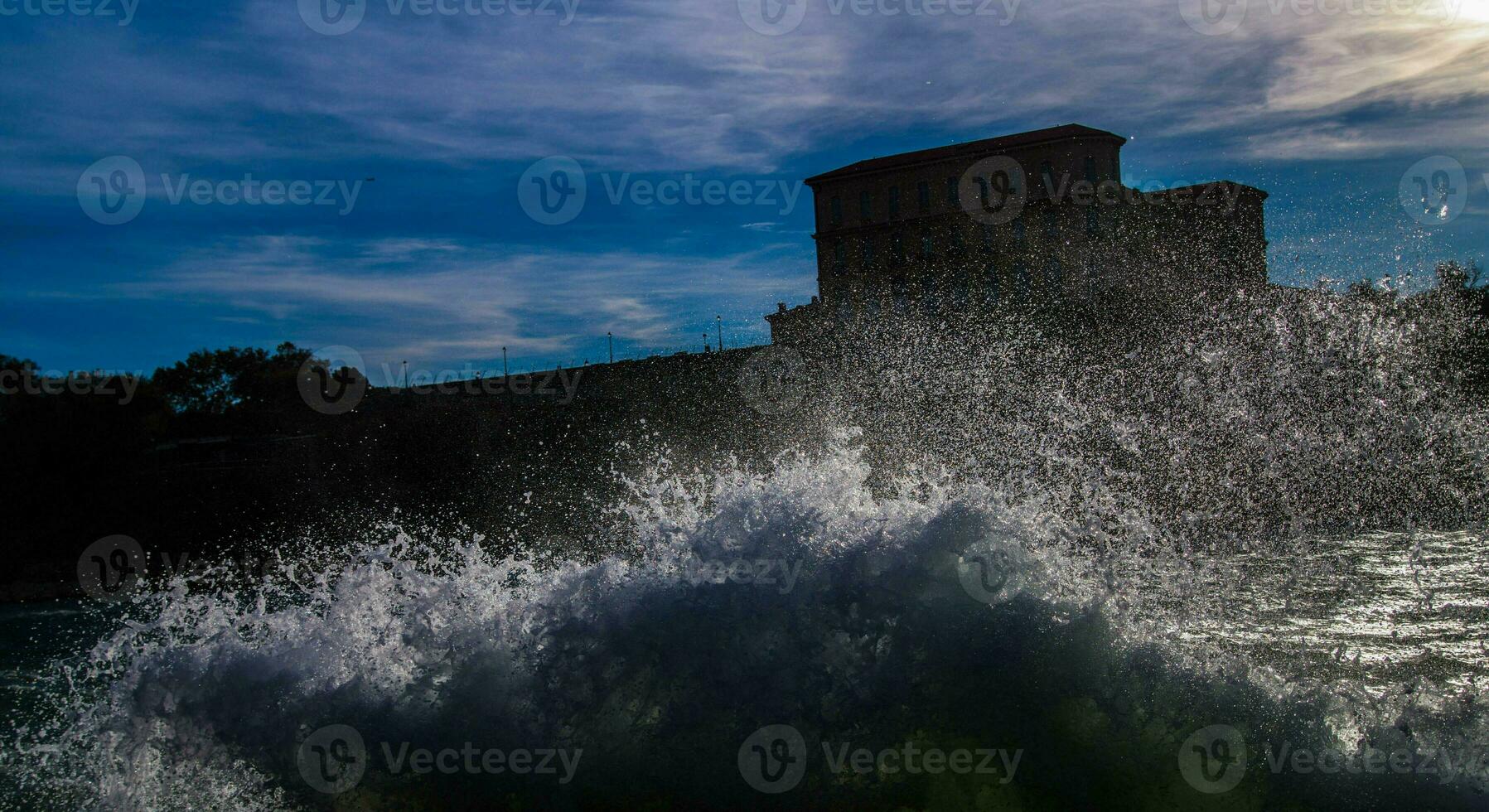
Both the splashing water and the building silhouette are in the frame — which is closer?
the splashing water

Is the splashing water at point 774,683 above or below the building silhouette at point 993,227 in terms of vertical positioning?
below

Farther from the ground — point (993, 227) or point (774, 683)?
point (993, 227)

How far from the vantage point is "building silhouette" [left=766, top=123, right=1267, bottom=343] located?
52125 mm

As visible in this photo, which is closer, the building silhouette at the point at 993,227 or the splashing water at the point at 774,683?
the splashing water at the point at 774,683

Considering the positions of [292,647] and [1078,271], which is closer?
[292,647]

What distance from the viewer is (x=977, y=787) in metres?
7.29

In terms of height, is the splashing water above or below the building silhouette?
below

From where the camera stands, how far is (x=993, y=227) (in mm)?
66750

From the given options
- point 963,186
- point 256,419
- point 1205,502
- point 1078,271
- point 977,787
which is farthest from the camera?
point 256,419

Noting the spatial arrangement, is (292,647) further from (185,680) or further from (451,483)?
(451,483)

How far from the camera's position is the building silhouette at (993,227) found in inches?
2052

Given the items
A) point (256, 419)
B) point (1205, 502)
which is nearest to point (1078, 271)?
point (1205, 502)

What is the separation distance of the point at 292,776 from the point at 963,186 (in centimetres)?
6476

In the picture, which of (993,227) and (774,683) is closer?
(774,683)
